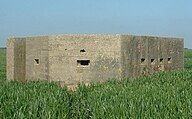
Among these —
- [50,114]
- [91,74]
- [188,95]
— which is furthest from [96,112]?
[91,74]

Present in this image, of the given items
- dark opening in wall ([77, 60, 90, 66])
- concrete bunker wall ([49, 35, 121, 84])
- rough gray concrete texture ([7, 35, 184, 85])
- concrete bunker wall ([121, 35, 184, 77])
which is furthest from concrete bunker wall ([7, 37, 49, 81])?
concrete bunker wall ([121, 35, 184, 77])

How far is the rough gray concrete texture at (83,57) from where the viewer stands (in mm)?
16328

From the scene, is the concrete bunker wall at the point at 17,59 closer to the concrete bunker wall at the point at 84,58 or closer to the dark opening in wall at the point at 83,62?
the concrete bunker wall at the point at 84,58

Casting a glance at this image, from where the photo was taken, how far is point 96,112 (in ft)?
24.3

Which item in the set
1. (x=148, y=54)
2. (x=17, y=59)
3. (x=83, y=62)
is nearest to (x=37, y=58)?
(x=17, y=59)

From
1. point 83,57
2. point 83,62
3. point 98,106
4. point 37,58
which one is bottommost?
point 98,106

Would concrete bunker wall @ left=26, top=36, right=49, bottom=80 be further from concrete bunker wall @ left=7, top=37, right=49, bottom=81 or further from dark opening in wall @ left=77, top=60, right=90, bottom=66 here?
dark opening in wall @ left=77, top=60, right=90, bottom=66

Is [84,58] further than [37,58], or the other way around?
[37,58]

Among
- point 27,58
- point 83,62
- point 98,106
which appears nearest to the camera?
point 98,106

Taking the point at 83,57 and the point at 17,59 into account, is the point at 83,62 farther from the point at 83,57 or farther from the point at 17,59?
the point at 17,59

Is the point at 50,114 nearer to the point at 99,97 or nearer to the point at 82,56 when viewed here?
the point at 99,97

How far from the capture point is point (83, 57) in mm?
16547

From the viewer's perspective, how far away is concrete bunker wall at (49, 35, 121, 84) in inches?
642

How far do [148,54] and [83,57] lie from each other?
3211 millimetres
